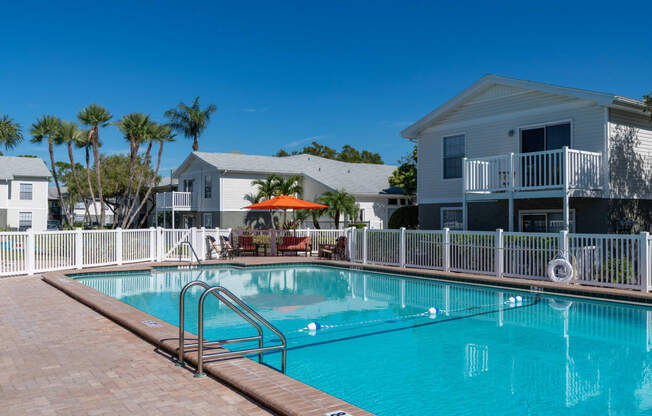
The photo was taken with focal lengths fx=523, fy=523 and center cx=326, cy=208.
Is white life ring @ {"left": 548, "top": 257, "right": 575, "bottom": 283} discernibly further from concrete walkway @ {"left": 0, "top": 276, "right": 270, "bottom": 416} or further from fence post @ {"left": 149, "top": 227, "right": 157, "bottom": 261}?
fence post @ {"left": 149, "top": 227, "right": 157, "bottom": 261}

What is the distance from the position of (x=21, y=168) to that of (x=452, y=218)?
3604cm

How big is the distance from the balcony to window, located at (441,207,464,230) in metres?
1.35

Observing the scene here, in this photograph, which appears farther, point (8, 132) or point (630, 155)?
point (8, 132)

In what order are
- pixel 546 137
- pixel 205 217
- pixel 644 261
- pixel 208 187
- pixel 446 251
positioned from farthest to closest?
pixel 205 217 < pixel 208 187 < pixel 546 137 < pixel 446 251 < pixel 644 261

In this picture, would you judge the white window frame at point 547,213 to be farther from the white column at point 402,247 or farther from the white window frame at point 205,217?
the white window frame at point 205,217

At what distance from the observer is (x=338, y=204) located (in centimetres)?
2797

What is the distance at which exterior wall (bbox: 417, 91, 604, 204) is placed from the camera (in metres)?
16.2

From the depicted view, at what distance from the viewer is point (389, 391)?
5945mm

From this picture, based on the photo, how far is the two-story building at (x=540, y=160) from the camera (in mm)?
15656

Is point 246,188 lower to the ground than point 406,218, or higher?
higher

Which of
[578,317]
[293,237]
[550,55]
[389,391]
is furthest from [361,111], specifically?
[389,391]

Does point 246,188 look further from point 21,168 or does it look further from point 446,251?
point 21,168

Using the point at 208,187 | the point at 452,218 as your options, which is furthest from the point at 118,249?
the point at 208,187

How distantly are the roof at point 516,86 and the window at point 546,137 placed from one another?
3.78 feet
